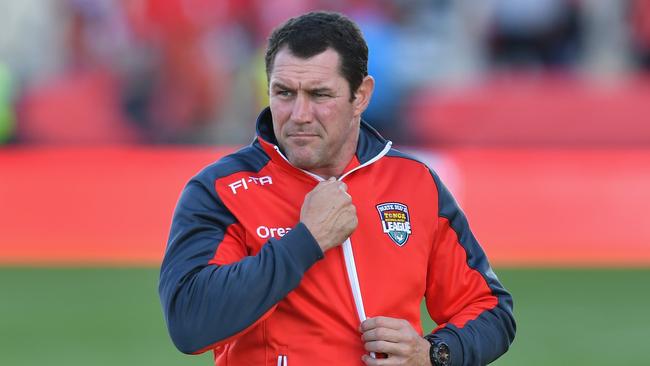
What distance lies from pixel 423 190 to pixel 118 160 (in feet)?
32.3

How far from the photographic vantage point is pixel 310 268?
151 inches

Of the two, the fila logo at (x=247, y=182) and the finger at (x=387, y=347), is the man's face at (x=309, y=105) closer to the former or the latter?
the fila logo at (x=247, y=182)

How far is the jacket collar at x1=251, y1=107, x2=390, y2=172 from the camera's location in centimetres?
401

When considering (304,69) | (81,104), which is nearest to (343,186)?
(304,69)

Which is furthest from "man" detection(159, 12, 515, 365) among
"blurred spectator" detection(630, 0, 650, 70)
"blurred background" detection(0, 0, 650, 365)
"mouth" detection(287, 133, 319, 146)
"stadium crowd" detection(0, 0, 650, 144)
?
"blurred spectator" detection(630, 0, 650, 70)

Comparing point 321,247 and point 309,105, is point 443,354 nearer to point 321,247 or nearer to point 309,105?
point 321,247

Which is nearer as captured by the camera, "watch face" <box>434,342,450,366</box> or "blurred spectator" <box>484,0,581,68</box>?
"watch face" <box>434,342,450,366</box>

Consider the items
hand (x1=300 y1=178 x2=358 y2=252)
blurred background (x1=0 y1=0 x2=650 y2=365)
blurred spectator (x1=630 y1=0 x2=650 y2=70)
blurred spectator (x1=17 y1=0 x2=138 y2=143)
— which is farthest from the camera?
blurred spectator (x1=630 y1=0 x2=650 y2=70)

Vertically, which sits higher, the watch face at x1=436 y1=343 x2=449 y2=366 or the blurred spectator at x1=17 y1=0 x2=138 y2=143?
the watch face at x1=436 y1=343 x2=449 y2=366

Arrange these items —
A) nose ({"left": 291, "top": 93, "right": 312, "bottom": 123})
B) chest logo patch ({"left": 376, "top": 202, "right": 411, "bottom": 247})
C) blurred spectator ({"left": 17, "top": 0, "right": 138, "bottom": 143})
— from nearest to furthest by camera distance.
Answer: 1. nose ({"left": 291, "top": 93, "right": 312, "bottom": 123})
2. chest logo patch ({"left": 376, "top": 202, "right": 411, "bottom": 247})
3. blurred spectator ({"left": 17, "top": 0, "right": 138, "bottom": 143})

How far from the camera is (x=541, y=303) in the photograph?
32.6 ft

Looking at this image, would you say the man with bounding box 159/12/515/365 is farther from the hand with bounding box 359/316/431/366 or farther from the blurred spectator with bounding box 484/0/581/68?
the blurred spectator with bounding box 484/0/581/68

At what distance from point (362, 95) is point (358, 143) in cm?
18

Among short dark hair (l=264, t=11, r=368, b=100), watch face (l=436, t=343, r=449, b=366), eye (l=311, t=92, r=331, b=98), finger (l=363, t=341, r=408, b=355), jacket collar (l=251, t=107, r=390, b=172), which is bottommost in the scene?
watch face (l=436, t=343, r=449, b=366)
